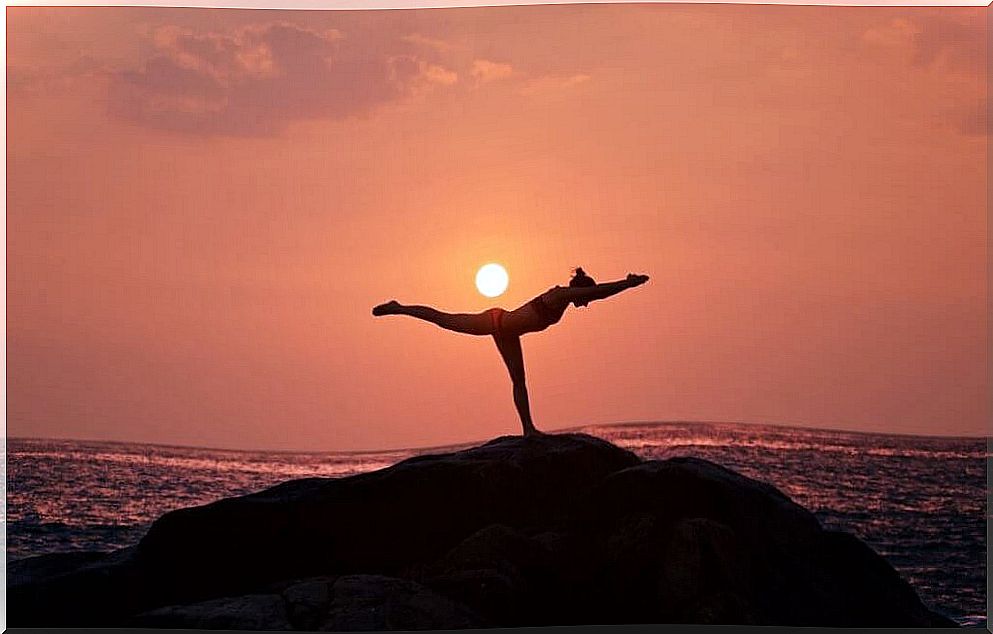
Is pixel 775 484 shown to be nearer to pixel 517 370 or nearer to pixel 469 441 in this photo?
pixel 517 370

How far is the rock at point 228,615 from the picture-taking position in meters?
7.83

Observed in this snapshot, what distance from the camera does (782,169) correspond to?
959cm

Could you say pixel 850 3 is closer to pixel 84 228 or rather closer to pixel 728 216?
pixel 728 216

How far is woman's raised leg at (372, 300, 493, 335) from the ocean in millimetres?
1163

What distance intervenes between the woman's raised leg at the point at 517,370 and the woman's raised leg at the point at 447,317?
118 millimetres

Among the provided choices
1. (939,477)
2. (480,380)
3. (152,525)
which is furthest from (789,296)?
(152,525)

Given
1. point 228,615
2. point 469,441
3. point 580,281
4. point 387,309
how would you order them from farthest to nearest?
point 469,441, point 387,309, point 580,281, point 228,615

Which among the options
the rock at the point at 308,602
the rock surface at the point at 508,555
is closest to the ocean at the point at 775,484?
the rock surface at the point at 508,555

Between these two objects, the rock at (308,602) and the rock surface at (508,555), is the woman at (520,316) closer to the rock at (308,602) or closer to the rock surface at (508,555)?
the rock surface at (508,555)

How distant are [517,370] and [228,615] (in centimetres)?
245

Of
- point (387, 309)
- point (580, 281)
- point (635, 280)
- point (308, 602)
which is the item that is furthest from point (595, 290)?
point (308, 602)

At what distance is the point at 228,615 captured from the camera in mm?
7840

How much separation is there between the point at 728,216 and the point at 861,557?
8.43 ft

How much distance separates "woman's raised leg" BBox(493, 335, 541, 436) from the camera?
8984mm
